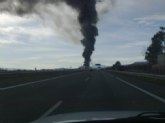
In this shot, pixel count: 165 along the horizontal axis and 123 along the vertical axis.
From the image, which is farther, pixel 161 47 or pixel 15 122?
pixel 161 47

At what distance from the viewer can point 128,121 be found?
6.01 m

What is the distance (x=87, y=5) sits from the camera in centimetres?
9381

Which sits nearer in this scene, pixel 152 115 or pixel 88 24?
pixel 152 115

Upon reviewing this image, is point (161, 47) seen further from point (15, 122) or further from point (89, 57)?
point (15, 122)

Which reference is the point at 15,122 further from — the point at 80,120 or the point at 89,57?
the point at 89,57

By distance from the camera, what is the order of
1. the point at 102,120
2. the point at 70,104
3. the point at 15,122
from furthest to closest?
the point at 70,104 < the point at 15,122 < the point at 102,120

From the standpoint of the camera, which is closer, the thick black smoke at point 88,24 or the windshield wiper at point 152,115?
the windshield wiper at point 152,115

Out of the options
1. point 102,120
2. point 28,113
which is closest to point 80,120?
point 102,120

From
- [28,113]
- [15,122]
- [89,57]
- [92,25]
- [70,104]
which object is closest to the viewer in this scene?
[15,122]

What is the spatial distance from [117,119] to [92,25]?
335 feet

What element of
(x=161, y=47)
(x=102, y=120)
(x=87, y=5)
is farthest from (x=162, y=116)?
(x=161, y=47)

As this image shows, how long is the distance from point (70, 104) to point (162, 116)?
1076 centimetres

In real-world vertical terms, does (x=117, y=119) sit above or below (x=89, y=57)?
→ below

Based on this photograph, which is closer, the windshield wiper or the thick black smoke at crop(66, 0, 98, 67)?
the windshield wiper
